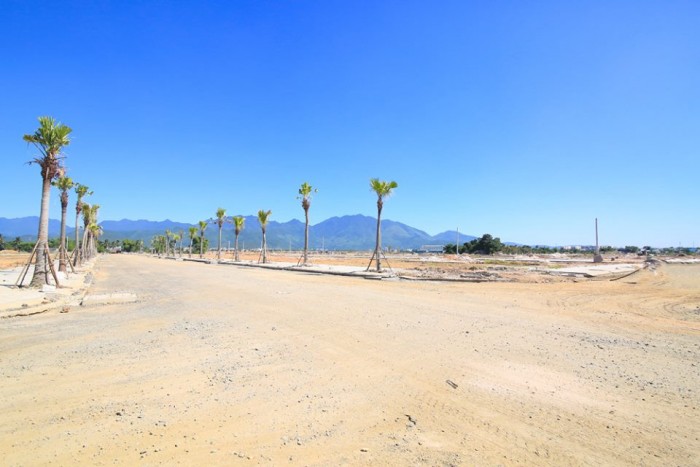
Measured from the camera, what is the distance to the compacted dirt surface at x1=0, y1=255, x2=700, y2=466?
12.0ft

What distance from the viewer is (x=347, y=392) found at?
5.05m

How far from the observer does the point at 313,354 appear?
6820mm

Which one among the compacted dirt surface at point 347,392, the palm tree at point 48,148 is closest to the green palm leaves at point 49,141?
the palm tree at point 48,148

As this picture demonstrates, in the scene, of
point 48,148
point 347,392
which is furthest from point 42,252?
point 347,392

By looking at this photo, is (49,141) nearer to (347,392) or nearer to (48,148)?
(48,148)

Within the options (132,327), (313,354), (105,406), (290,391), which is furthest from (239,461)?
(132,327)

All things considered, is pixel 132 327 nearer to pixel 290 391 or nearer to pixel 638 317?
pixel 290 391

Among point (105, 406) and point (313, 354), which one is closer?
point (105, 406)

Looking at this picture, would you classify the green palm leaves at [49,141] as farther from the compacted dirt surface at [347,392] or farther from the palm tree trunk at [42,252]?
the compacted dirt surface at [347,392]

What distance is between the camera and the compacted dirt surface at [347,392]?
364cm

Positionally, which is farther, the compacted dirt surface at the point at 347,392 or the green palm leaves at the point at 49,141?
the green palm leaves at the point at 49,141

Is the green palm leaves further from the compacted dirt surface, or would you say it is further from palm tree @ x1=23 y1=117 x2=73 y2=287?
the compacted dirt surface

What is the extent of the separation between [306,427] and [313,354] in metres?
2.75

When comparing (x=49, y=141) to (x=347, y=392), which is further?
(x=49, y=141)
